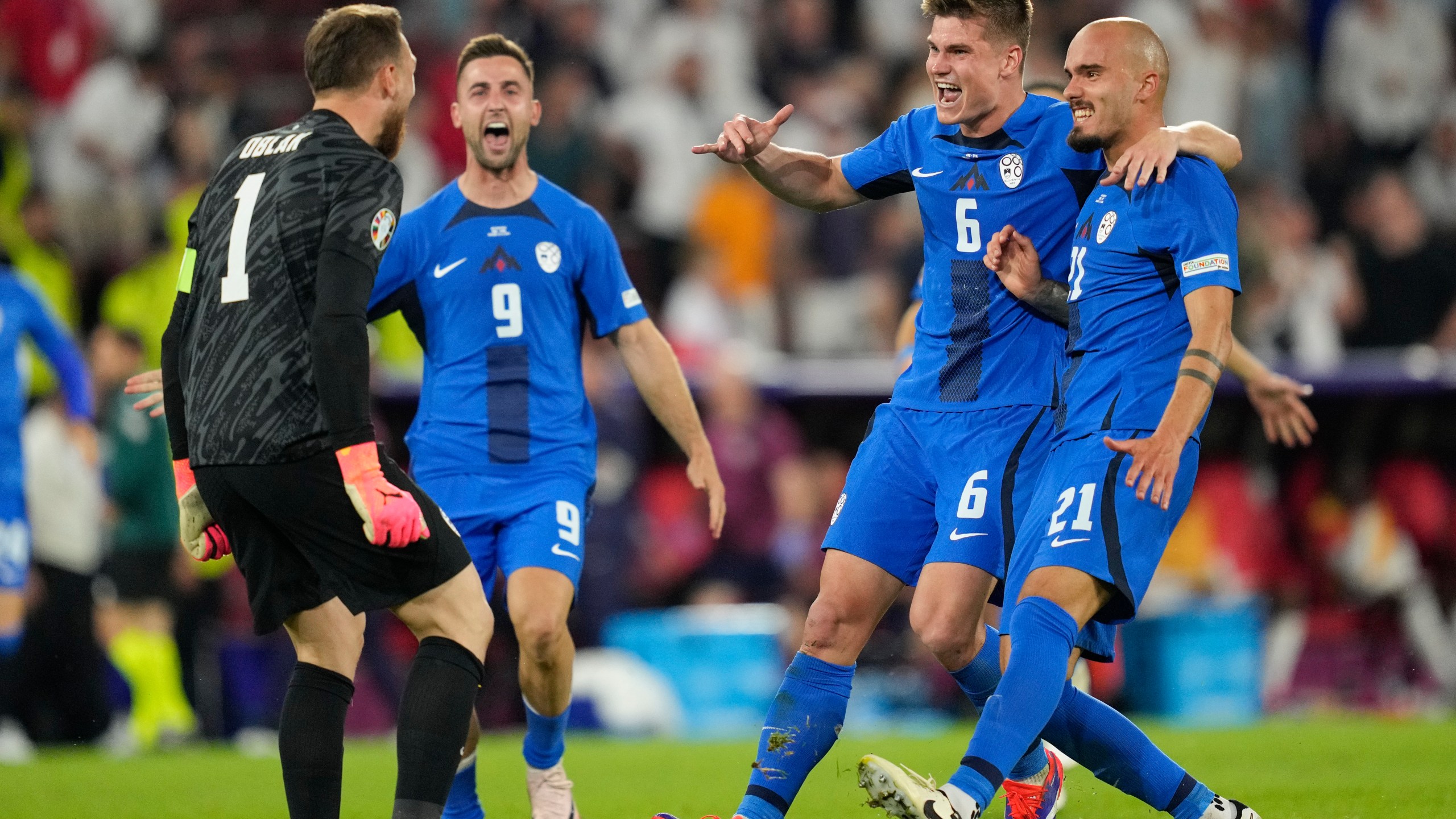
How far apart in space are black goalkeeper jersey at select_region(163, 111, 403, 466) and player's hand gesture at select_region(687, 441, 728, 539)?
194cm

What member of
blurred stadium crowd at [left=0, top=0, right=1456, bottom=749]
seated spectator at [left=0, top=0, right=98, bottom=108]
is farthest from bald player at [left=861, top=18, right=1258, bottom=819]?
seated spectator at [left=0, top=0, right=98, bottom=108]

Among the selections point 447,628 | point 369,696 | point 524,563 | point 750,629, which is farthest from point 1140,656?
point 447,628

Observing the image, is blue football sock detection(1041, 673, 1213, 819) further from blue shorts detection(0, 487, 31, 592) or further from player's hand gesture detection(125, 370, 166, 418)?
blue shorts detection(0, 487, 31, 592)

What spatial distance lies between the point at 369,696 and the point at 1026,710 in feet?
26.5

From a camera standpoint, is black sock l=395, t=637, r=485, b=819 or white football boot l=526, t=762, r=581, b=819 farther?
white football boot l=526, t=762, r=581, b=819

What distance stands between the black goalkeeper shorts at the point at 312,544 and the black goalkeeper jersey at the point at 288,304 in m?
0.07

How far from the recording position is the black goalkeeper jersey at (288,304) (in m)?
4.98

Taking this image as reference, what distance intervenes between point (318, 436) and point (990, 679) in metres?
2.57

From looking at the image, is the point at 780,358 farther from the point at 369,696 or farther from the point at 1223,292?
the point at 1223,292

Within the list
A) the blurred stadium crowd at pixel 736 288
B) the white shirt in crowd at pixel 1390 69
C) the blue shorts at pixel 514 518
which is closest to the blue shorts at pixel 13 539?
the blurred stadium crowd at pixel 736 288

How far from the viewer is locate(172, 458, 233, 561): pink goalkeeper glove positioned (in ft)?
17.9

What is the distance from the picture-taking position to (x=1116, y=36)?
18.6 feet

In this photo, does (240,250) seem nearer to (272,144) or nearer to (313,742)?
(272,144)

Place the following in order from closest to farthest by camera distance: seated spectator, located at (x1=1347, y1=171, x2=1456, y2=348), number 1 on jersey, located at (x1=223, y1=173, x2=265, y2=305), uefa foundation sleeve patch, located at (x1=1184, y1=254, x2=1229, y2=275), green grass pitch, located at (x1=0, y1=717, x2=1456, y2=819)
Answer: number 1 on jersey, located at (x1=223, y1=173, x2=265, y2=305)
uefa foundation sleeve patch, located at (x1=1184, y1=254, x2=1229, y2=275)
green grass pitch, located at (x1=0, y1=717, x2=1456, y2=819)
seated spectator, located at (x1=1347, y1=171, x2=1456, y2=348)
